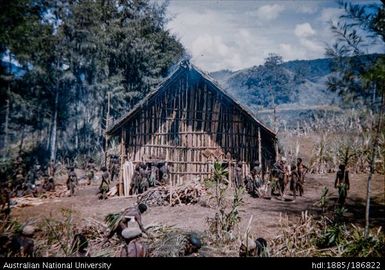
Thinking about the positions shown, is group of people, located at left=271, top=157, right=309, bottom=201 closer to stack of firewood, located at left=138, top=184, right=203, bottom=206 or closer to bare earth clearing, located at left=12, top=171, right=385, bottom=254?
bare earth clearing, located at left=12, top=171, right=385, bottom=254

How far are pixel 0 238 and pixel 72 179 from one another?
8.10 meters

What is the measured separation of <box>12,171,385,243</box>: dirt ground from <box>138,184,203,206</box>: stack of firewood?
33 cm

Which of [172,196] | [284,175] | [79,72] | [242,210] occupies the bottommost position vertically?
[172,196]

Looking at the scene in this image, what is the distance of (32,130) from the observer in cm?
2067

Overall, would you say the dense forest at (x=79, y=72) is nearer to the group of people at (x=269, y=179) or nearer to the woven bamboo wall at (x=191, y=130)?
the woven bamboo wall at (x=191, y=130)

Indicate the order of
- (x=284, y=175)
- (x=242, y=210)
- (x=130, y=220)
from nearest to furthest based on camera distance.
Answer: (x=130, y=220) → (x=242, y=210) → (x=284, y=175)

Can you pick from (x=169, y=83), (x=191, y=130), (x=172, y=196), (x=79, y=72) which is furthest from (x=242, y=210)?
(x=79, y=72)

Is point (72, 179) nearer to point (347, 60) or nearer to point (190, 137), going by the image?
point (190, 137)

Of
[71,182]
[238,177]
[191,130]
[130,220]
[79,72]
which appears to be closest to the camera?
[130,220]

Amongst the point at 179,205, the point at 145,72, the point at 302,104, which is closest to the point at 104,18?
the point at 145,72

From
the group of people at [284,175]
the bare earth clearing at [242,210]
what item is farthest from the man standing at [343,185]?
the group of people at [284,175]

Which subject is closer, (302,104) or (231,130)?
(231,130)

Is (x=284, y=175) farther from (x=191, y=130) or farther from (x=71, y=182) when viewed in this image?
(x=71, y=182)

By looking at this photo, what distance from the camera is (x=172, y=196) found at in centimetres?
1171
